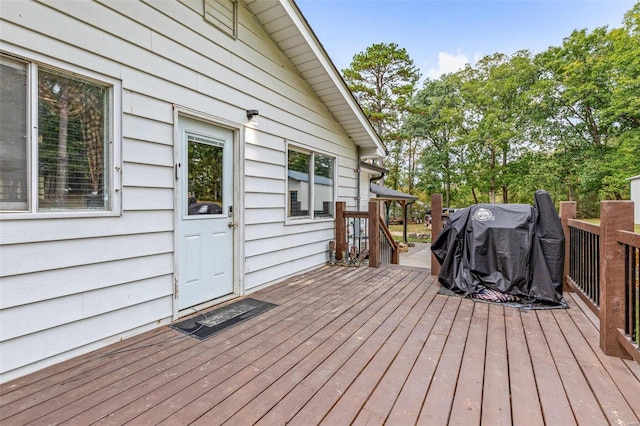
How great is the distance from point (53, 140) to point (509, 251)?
414cm

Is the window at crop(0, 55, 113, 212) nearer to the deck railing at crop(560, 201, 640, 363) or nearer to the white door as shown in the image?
the white door

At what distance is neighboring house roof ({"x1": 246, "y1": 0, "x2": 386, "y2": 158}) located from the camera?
348 cm

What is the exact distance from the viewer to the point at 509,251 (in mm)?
3252

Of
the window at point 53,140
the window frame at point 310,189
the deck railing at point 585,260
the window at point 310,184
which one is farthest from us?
the window at point 310,184

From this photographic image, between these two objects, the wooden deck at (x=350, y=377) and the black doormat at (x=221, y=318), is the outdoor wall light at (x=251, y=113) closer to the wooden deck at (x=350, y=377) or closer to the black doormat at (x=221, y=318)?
the black doormat at (x=221, y=318)

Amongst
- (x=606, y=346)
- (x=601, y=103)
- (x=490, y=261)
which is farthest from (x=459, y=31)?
(x=606, y=346)

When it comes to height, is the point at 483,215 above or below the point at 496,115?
below

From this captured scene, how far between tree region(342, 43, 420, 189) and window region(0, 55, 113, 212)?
14617 millimetres

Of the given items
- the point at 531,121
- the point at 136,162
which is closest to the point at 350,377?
the point at 136,162

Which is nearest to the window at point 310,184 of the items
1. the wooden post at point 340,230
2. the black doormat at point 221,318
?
the wooden post at point 340,230

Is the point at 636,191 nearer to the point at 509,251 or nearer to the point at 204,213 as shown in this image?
the point at 509,251

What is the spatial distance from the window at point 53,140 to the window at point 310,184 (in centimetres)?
240

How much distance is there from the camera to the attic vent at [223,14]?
3046 mm

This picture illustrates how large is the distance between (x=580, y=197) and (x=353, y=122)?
1563cm
